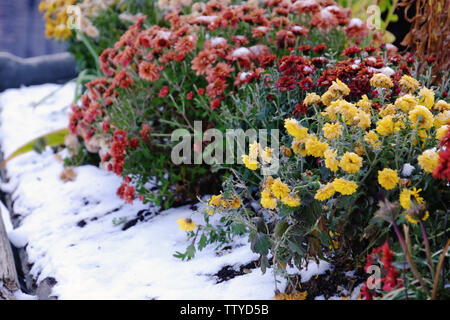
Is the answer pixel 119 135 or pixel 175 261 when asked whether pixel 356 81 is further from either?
pixel 119 135

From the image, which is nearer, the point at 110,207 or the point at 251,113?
the point at 251,113

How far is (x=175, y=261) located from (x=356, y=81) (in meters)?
1.06

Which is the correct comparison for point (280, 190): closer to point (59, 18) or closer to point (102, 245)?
point (102, 245)

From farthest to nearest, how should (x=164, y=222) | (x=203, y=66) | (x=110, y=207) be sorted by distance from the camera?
(x=110, y=207) < (x=164, y=222) < (x=203, y=66)

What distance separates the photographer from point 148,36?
248 cm

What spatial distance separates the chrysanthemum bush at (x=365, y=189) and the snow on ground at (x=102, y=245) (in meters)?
0.25

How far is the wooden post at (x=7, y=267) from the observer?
2080mm

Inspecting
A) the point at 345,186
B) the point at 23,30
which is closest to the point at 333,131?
the point at 345,186

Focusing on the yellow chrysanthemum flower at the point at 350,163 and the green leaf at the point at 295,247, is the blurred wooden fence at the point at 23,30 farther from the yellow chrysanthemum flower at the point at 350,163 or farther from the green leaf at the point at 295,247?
the yellow chrysanthemum flower at the point at 350,163

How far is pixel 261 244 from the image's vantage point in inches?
64.4

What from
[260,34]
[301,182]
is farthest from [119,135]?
[301,182]

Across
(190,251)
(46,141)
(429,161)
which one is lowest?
(46,141)

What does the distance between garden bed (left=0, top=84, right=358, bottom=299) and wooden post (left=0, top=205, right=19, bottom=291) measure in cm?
9

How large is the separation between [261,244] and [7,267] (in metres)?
1.24
